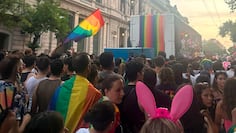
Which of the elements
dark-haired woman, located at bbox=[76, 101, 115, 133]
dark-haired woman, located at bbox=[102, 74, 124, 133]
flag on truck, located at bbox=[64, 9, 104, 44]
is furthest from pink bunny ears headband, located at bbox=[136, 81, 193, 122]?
flag on truck, located at bbox=[64, 9, 104, 44]

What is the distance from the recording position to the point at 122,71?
706 centimetres

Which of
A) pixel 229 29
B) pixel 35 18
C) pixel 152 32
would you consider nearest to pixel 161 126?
pixel 152 32

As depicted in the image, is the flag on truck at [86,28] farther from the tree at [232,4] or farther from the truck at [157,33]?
the tree at [232,4]

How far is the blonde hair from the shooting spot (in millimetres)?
1971

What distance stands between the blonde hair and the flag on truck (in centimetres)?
862

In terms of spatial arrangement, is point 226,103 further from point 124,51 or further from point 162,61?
point 124,51

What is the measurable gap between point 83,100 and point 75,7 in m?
29.3

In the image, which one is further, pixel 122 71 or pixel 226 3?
pixel 226 3

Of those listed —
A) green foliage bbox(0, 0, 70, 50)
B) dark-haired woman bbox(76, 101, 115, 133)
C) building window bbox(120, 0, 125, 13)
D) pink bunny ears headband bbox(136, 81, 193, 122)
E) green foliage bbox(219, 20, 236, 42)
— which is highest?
building window bbox(120, 0, 125, 13)

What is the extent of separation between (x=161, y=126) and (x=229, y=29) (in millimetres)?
44155

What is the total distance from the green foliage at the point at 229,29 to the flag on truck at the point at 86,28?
34.3 metres

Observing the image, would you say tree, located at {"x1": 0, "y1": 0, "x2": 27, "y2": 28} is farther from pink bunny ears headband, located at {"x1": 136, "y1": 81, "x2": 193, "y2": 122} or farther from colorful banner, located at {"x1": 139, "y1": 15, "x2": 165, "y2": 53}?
pink bunny ears headband, located at {"x1": 136, "y1": 81, "x2": 193, "y2": 122}

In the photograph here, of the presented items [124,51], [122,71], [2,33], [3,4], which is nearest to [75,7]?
[2,33]

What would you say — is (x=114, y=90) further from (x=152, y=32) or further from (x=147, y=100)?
(x=152, y=32)
